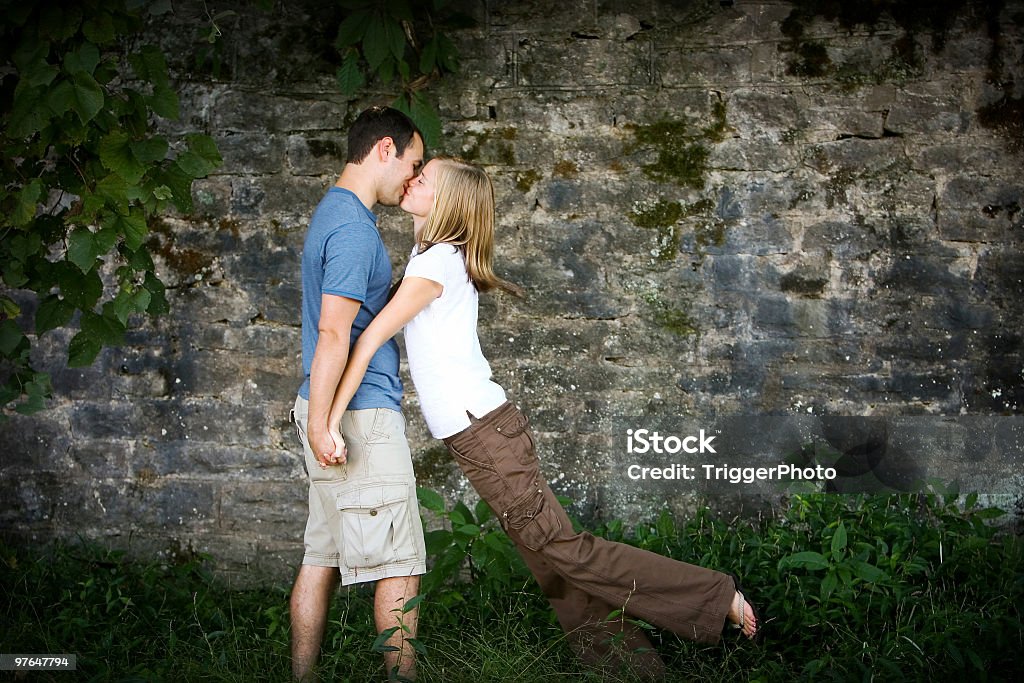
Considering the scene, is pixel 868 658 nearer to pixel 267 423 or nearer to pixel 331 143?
pixel 267 423

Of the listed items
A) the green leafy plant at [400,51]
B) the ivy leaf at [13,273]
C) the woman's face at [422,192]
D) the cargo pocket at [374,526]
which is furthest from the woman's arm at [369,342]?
the ivy leaf at [13,273]

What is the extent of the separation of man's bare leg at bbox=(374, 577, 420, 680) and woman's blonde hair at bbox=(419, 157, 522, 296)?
89 cm

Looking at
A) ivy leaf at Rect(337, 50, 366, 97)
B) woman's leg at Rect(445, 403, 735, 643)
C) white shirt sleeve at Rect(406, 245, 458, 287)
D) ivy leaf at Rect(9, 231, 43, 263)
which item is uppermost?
ivy leaf at Rect(337, 50, 366, 97)

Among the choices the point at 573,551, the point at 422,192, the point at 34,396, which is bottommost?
the point at 573,551

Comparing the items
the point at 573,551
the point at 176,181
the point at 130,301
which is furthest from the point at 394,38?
the point at 573,551

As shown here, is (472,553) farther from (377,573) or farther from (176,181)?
(176,181)

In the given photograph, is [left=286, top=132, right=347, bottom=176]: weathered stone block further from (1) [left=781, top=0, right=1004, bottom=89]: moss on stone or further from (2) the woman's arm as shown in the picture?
(1) [left=781, top=0, right=1004, bottom=89]: moss on stone

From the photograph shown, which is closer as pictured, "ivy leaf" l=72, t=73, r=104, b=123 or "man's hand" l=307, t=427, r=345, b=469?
"man's hand" l=307, t=427, r=345, b=469

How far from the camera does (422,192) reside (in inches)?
103

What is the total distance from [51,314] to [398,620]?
1544 millimetres

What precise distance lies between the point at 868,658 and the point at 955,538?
751mm

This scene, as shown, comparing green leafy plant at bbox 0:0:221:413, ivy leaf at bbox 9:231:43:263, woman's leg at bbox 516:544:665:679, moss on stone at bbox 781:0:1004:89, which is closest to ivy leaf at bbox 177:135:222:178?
green leafy plant at bbox 0:0:221:413

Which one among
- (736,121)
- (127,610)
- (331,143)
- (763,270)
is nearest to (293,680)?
(127,610)

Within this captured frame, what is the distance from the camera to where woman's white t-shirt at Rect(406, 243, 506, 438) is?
2480mm
